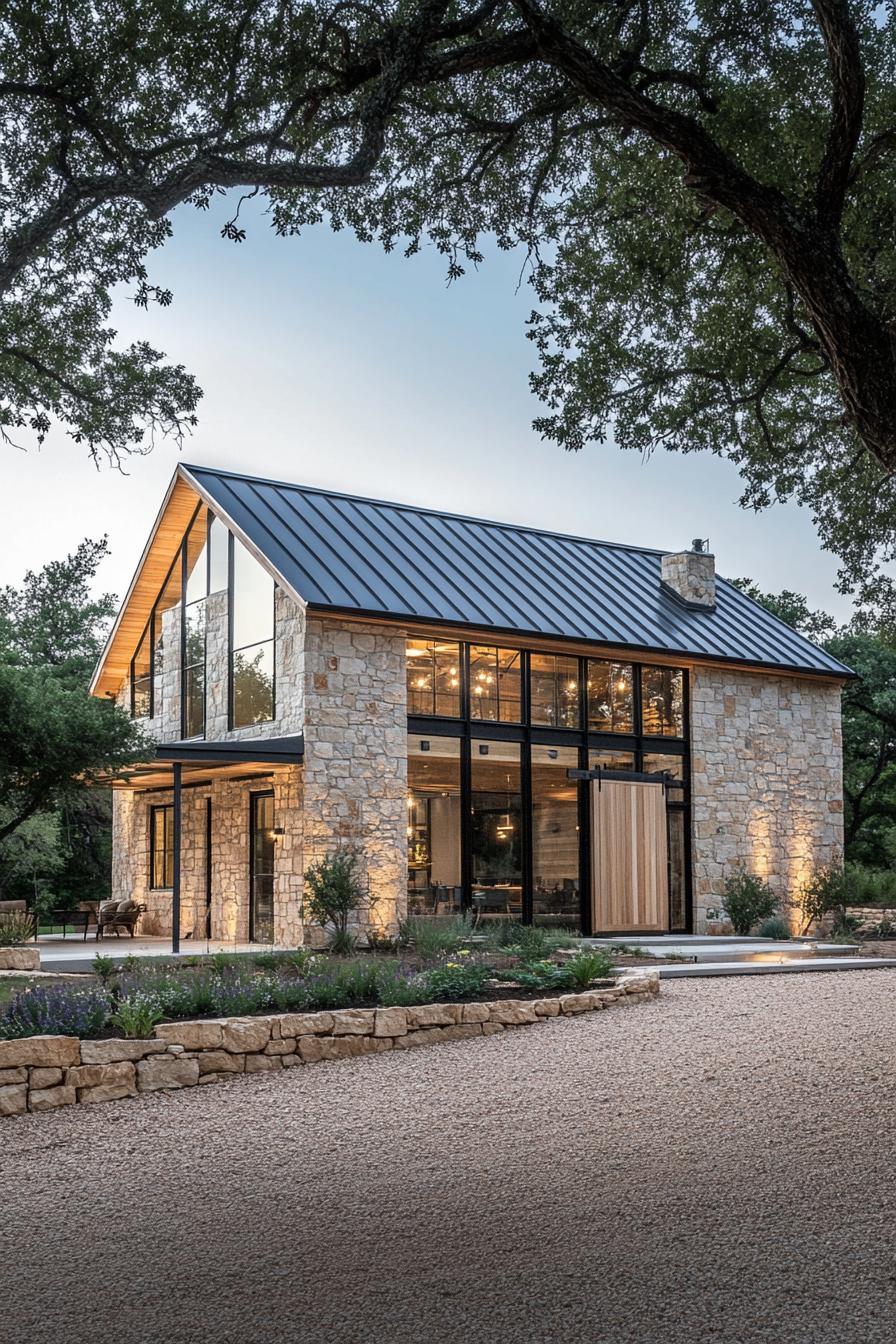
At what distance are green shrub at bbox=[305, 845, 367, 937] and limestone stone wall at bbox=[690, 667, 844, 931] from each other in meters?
6.81

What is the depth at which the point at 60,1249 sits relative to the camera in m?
4.90

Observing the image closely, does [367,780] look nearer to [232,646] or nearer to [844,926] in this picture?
[232,646]

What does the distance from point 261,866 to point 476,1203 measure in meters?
13.1

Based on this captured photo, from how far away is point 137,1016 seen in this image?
8.54 meters

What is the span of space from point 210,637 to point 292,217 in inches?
479

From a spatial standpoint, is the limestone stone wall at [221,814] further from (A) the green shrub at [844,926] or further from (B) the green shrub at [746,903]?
(A) the green shrub at [844,926]

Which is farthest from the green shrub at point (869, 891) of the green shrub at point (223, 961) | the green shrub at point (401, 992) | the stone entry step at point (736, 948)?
the green shrub at point (401, 992)

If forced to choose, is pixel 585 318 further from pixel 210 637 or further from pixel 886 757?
pixel 886 757

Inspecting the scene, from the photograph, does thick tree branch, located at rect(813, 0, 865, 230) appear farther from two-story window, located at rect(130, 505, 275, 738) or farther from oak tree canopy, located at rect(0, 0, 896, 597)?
two-story window, located at rect(130, 505, 275, 738)

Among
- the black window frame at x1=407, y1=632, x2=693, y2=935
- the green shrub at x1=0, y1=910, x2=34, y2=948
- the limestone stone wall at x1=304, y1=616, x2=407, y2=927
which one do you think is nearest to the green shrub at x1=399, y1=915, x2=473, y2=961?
the limestone stone wall at x1=304, y1=616, x2=407, y2=927

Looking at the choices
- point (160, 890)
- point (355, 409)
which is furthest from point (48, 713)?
point (355, 409)

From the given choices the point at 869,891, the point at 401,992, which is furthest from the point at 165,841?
the point at 869,891

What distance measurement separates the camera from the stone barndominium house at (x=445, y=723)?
17.0 metres

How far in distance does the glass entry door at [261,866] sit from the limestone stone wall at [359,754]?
66.1 inches
